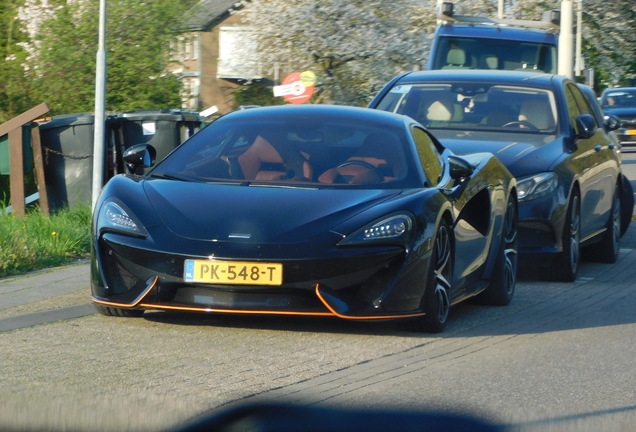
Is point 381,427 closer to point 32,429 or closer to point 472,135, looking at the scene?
point 32,429

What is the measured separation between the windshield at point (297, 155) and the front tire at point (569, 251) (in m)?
2.35

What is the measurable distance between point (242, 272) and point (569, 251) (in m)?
3.91

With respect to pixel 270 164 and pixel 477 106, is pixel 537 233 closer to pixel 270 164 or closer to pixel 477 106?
pixel 477 106

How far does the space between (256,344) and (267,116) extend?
77.8 inches

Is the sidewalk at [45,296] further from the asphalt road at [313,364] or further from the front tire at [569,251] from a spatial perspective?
the front tire at [569,251]

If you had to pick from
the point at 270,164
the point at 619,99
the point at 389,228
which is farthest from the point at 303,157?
the point at 619,99

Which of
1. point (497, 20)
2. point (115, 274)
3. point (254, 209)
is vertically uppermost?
point (254, 209)

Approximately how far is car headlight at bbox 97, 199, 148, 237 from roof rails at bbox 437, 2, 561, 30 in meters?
14.0

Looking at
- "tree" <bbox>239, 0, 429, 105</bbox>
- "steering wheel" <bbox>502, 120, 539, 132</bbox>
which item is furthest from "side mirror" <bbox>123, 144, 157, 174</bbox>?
"tree" <bbox>239, 0, 429, 105</bbox>

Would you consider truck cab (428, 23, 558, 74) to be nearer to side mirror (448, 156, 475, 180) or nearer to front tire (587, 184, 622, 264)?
front tire (587, 184, 622, 264)

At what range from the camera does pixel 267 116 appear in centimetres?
727

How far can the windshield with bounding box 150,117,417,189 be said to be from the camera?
21.7 feet

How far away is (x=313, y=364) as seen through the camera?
17.5 ft

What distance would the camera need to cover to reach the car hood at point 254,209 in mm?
5812
